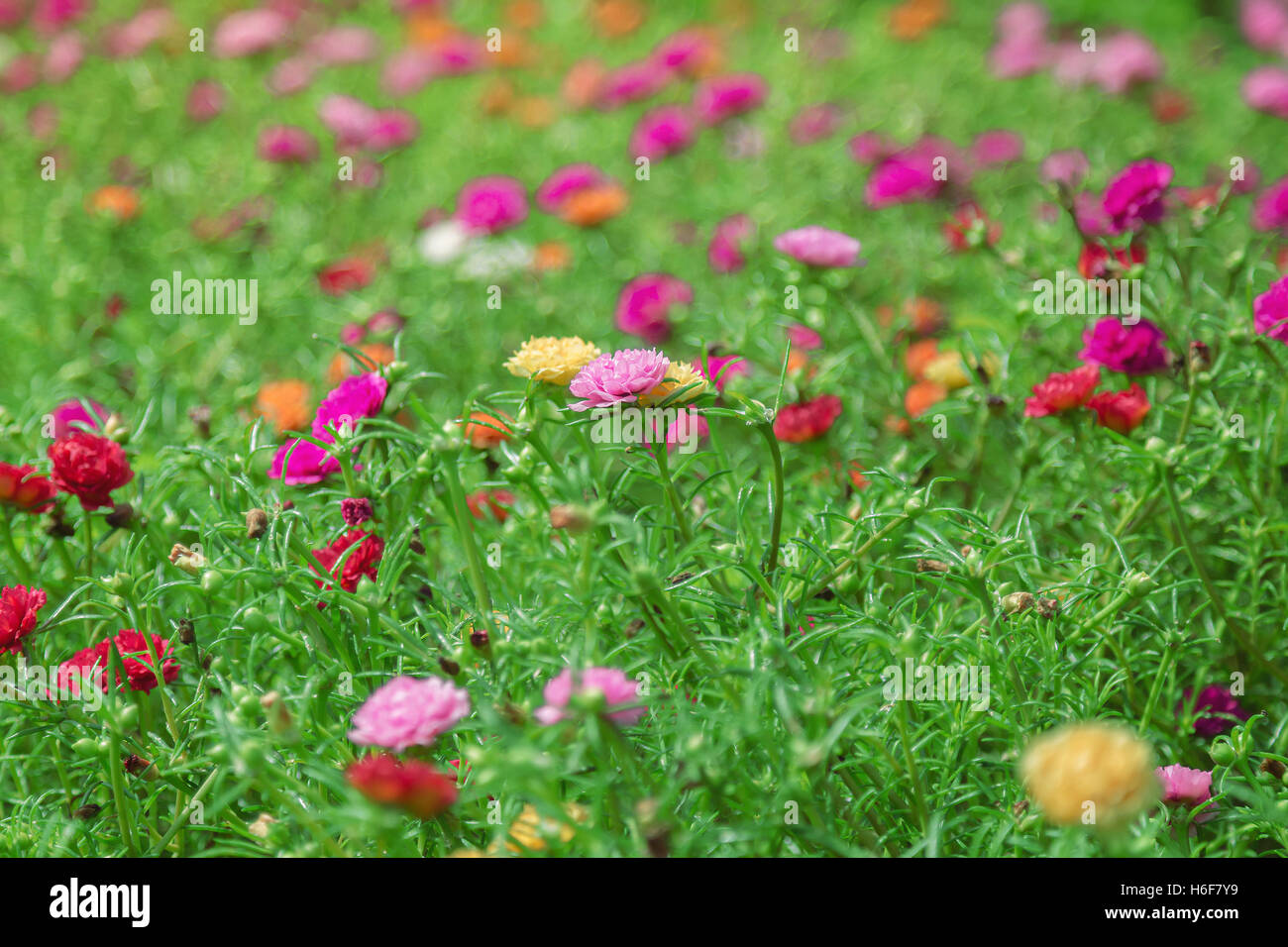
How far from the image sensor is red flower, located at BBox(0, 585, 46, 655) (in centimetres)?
111

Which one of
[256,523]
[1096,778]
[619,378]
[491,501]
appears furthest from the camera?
[491,501]

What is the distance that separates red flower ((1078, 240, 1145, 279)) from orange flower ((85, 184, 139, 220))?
1942 millimetres

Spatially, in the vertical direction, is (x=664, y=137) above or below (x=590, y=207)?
above

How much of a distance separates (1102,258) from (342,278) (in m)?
1.46

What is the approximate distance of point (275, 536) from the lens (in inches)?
44.9

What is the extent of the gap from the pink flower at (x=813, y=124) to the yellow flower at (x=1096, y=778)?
84.9 inches

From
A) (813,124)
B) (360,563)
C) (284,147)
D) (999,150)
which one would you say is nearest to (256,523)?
(360,563)

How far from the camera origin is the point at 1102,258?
151 cm

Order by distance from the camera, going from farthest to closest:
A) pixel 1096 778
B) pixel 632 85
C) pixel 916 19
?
1. pixel 916 19
2. pixel 632 85
3. pixel 1096 778

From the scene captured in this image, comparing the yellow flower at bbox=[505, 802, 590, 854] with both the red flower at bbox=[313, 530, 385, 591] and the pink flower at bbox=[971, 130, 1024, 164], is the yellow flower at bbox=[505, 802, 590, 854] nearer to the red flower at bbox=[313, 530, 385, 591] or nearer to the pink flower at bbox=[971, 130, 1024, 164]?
the red flower at bbox=[313, 530, 385, 591]

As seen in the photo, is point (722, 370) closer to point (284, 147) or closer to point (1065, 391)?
point (1065, 391)

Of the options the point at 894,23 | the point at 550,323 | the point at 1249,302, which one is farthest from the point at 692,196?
the point at 1249,302

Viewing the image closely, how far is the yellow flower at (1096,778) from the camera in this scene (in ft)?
2.36
